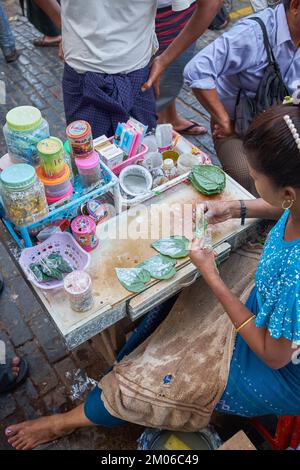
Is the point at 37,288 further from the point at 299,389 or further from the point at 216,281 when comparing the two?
the point at 299,389

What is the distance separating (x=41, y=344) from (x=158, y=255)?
1165 millimetres

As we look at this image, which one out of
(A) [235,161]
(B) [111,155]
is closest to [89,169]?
(B) [111,155]

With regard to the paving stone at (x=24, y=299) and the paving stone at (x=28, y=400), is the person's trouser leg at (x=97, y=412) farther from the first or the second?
the paving stone at (x=24, y=299)

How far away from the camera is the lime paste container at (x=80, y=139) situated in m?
1.92

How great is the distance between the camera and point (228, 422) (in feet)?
7.94

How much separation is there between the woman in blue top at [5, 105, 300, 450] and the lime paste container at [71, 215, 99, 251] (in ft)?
1.51

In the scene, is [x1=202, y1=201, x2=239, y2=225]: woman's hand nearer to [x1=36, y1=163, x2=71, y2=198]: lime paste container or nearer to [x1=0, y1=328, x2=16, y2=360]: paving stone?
[x1=36, y1=163, x2=71, y2=198]: lime paste container

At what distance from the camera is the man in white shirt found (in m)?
2.11

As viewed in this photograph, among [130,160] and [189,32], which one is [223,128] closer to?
[189,32]

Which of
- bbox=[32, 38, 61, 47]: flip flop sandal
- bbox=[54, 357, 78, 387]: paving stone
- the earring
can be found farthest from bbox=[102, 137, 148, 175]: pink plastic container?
bbox=[32, 38, 61, 47]: flip flop sandal

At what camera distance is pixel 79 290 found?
1733 mm

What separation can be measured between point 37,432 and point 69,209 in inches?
48.3

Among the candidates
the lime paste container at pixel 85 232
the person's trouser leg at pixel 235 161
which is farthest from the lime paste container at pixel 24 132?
the person's trouser leg at pixel 235 161

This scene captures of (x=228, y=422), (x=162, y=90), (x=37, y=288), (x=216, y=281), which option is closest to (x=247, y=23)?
(x=162, y=90)
